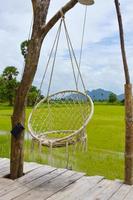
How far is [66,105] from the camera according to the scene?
464 cm

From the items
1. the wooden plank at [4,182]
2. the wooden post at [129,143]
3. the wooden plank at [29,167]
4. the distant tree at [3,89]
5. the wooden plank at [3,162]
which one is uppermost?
the distant tree at [3,89]

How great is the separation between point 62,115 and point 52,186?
1.58 m

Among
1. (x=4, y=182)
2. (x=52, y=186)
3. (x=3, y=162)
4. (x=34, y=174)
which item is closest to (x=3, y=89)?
(x=3, y=162)

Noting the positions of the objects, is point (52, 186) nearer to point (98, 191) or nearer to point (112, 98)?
point (98, 191)

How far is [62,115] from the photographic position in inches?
185

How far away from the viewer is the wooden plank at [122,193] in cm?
295

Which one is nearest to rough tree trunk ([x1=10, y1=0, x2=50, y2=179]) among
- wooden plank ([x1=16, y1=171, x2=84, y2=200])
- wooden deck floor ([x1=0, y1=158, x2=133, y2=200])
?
wooden deck floor ([x1=0, y1=158, x2=133, y2=200])

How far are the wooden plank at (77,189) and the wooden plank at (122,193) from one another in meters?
0.22

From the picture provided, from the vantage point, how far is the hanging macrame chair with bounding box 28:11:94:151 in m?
3.47

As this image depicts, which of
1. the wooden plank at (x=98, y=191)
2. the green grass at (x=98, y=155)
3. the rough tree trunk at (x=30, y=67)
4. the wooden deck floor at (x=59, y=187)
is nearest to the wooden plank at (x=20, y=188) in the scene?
the wooden deck floor at (x=59, y=187)

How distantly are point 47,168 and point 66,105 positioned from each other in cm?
110

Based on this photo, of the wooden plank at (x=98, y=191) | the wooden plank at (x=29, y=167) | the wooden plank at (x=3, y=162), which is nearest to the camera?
the wooden plank at (x=98, y=191)

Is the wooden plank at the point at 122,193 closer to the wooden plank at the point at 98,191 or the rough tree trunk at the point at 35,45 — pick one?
the wooden plank at the point at 98,191

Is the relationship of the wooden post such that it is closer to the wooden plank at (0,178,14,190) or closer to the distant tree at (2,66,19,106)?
the wooden plank at (0,178,14,190)
